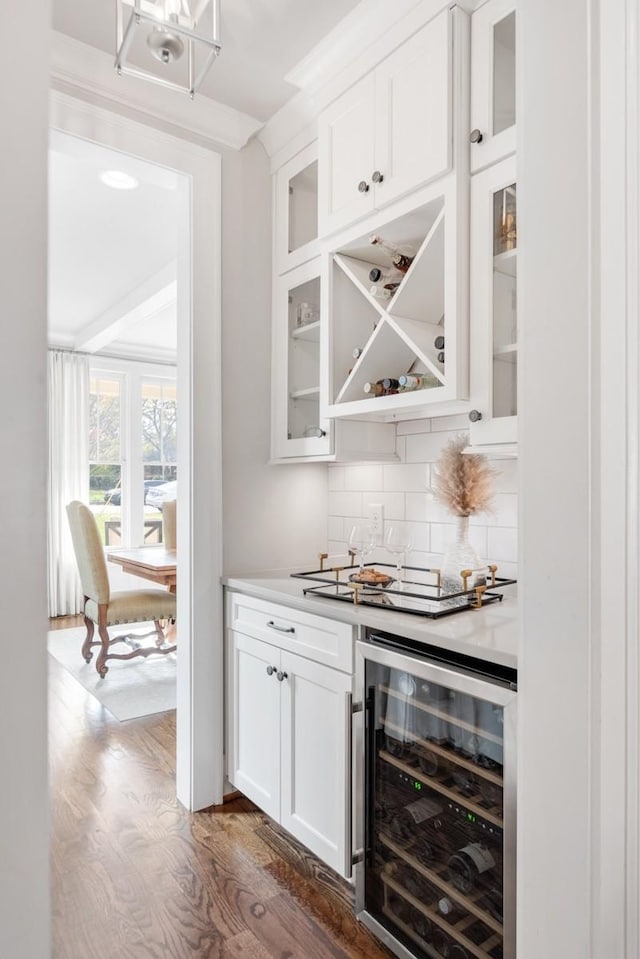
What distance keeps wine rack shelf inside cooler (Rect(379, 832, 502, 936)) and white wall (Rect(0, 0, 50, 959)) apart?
125 centimetres

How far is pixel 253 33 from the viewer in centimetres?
195

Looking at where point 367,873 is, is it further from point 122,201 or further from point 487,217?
point 122,201

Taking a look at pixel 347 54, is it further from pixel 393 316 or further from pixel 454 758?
pixel 454 758

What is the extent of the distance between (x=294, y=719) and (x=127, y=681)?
241 centimetres

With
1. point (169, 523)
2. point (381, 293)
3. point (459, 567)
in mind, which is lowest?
point (169, 523)

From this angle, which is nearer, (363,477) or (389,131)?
(389,131)

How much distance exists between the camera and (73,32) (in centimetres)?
194

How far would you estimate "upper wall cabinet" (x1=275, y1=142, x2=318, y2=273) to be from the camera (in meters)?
2.39

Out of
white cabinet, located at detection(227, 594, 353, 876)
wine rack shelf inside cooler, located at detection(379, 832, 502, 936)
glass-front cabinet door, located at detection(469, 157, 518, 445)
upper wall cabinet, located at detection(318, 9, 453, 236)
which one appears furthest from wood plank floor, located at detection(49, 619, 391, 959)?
upper wall cabinet, located at detection(318, 9, 453, 236)

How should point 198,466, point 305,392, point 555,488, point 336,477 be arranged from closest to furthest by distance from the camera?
point 555,488
point 198,466
point 305,392
point 336,477

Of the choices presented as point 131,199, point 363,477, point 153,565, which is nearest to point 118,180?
point 131,199

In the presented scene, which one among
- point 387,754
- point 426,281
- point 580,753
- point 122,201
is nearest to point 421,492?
point 426,281

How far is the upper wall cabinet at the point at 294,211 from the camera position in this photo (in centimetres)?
239

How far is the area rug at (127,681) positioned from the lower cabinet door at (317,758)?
66.5 inches
